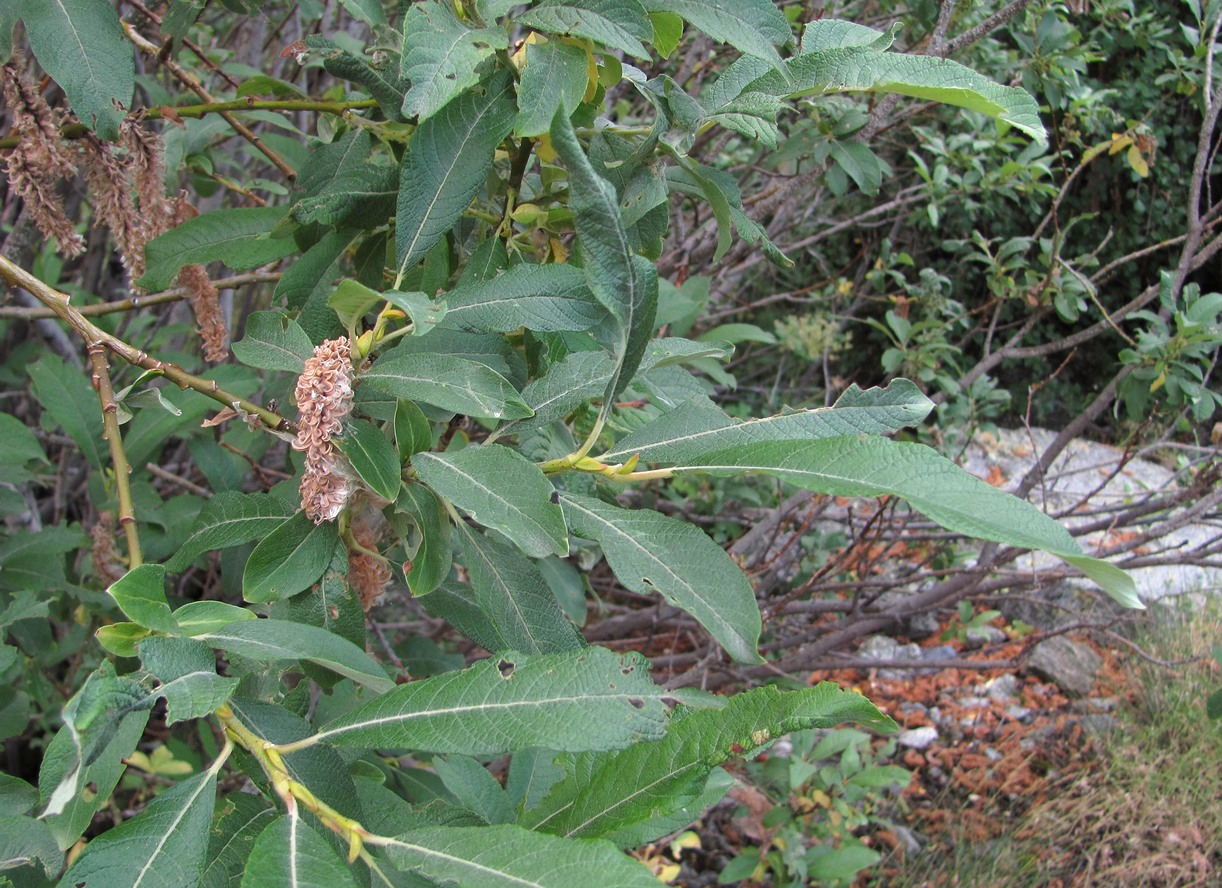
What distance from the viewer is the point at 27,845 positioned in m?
0.81

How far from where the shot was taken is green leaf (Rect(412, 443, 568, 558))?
30.2 inches

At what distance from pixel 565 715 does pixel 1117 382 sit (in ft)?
8.45

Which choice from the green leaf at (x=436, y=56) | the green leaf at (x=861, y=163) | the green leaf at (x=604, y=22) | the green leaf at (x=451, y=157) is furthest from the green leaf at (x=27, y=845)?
the green leaf at (x=861, y=163)

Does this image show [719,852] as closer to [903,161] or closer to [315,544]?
[315,544]

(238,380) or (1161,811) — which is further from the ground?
(238,380)

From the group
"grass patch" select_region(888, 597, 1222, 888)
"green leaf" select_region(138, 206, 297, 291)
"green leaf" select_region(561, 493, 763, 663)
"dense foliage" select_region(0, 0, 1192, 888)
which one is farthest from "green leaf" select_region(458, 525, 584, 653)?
"grass patch" select_region(888, 597, 1222, 888)

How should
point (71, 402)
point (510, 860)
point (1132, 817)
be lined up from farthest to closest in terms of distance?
point (1132, 817)
point (71, 402)
point (510, 860)

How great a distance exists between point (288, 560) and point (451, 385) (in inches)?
9.6

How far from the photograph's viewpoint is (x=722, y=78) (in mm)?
931

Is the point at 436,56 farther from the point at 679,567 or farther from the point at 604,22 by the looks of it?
the point at 679,567

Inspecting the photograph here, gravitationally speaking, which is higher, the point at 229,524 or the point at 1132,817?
the point at 229,524

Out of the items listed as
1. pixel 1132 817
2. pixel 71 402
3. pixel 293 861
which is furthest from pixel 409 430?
pixel 1132 817

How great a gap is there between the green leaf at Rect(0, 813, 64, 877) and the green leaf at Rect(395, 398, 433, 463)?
1.49 ft

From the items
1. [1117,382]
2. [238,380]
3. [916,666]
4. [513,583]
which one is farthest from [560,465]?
[1117,382]
